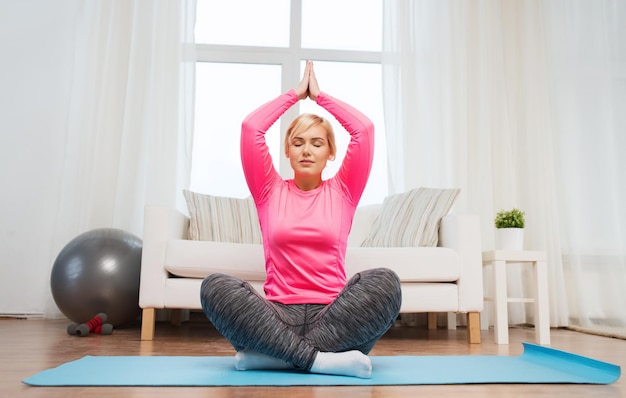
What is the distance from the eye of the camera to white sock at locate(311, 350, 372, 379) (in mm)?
1502

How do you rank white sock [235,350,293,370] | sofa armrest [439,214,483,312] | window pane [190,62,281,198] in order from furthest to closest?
window pane [190,62,281,198], sofa armrest [439,214,483,312], white sock [235,350,293,370]

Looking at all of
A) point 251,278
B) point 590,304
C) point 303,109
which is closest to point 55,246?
point 251,278

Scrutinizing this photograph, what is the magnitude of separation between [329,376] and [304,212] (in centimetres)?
50

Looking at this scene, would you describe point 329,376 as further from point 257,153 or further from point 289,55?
point 289,55

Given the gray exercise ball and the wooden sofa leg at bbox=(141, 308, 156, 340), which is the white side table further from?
the gray exercise ball

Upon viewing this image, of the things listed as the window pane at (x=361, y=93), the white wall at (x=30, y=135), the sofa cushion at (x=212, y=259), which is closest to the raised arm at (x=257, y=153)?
the sofa cushion at (x=212, y=259)

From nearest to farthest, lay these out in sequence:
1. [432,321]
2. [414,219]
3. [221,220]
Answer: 1. [414,219]
2. [221,220]
3. [432,321]

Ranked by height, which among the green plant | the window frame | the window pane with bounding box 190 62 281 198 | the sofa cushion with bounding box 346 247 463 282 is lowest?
the sofa cushion with bounding box 346 247 463 282

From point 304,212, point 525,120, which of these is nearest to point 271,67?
point 525,120

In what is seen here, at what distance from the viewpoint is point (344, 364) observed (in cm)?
151

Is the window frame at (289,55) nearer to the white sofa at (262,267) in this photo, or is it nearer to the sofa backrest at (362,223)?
the sofa backrest at (362,223)

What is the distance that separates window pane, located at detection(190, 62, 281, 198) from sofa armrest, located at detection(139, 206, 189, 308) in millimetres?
1209

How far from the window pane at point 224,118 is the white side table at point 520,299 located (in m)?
1.77

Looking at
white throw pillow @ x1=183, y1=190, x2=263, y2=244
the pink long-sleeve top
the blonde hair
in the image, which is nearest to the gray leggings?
the pink long-sleeve top
